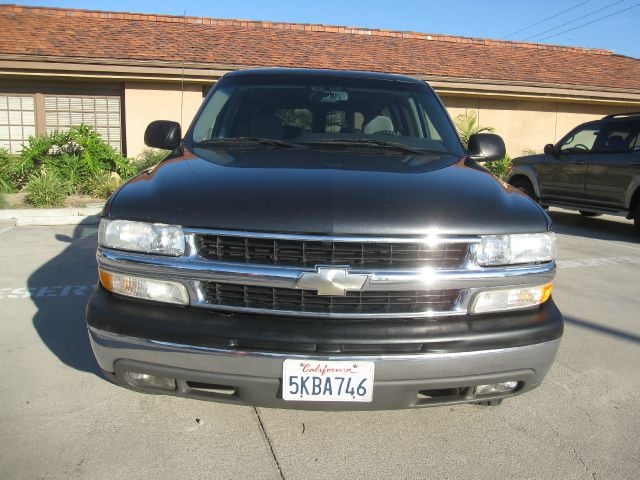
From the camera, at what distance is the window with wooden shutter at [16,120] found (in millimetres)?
12055

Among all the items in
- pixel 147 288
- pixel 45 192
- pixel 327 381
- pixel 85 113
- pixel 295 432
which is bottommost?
pixel 295 432

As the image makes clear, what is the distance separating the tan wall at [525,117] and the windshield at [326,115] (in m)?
11.6

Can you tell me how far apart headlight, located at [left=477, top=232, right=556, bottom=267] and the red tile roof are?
10.9m

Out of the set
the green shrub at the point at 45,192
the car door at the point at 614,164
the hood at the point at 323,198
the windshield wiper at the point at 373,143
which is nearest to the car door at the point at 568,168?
the car door at the point at 614,164

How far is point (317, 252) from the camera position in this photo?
7.23 ft

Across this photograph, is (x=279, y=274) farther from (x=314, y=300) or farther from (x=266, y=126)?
(x=266, y=126)

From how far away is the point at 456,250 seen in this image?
2309 millimetres

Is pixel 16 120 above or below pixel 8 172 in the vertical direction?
above

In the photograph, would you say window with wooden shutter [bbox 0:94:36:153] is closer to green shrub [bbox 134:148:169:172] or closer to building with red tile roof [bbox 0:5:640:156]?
building with red tile roof [bbox 0:5:640:156]

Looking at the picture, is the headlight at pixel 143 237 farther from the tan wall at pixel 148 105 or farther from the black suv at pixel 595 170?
the tan wall at pixel 148 105

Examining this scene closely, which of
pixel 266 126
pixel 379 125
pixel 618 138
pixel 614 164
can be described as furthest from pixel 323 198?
pixel 618 138

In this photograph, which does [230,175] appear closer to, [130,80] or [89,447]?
[89,447]

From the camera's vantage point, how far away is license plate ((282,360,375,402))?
212 centimetres

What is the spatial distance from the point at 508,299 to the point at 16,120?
42.0ft
